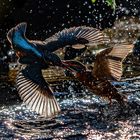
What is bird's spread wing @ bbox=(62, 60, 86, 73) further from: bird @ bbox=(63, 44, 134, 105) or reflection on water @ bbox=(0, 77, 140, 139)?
reflection on water @ bbox=(0, 77, 140, 139)

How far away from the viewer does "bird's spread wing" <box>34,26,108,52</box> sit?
13.7 ft

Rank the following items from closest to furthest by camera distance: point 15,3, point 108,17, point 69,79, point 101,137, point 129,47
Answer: point 129,47 → point 101,137 → point 69,79 → point 15,3 → point 108,17

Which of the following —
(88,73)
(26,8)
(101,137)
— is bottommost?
(101,137)

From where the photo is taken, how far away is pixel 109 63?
4.08 metres

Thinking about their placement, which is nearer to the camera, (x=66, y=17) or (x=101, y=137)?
(x=101, y=137)

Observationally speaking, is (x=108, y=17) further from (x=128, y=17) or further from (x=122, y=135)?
(x=122, y=135)

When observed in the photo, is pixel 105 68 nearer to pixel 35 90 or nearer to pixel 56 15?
pixel 35 90

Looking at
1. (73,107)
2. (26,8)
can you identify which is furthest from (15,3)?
(73,107)

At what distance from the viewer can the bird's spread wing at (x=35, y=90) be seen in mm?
3911

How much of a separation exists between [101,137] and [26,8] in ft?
18.8

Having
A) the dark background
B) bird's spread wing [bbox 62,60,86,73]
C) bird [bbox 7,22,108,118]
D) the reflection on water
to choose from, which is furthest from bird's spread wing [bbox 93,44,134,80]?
the dark background

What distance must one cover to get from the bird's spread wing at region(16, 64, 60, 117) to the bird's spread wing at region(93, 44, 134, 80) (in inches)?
17.6

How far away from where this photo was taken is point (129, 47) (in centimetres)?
398

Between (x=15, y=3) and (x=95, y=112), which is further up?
(x=15, y=3)
